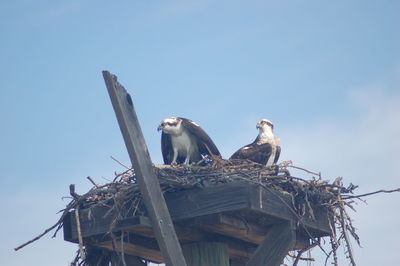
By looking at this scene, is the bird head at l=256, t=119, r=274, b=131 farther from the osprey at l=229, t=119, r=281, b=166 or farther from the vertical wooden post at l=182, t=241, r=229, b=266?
the vertical wooden post at l=182, t=241, r=229, b=266

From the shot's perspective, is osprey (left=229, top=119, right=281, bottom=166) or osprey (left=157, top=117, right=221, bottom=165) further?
osprey (left=157, top=117, right=221, bottom=165)

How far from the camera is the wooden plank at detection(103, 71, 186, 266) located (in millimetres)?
4148

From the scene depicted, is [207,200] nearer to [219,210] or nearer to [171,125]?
[219,210]

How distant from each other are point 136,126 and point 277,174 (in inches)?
66.2

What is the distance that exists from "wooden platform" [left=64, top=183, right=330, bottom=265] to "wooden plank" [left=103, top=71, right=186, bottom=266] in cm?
18

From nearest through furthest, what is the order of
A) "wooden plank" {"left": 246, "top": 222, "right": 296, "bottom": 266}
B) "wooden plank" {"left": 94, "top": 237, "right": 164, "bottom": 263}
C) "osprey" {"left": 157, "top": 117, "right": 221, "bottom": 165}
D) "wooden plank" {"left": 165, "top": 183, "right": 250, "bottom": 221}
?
"wooden plank" {"left": 165, "top": 183, "right": 250, "bottom": 221}, "wooden plank" {"left": 246, "top": 222, "right": 296, "bottom": 266}, "wooden plank" {"left": 94, "top": 237, "right": 164, "bottom": 263}, "osprey" {"left": 157, "top": 117, "right": 221, "bottom": 165}

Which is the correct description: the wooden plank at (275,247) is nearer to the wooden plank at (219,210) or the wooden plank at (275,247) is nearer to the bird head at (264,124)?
the wooden plank at (219,210)

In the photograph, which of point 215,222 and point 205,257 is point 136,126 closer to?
point 215,222

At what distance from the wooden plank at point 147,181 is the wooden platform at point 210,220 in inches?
7.0

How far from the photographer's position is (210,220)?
4602 millimetres

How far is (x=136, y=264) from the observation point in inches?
206

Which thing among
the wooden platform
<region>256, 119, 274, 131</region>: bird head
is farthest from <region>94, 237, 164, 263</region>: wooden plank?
<region>256, 119, 274, 131</region>: bird head

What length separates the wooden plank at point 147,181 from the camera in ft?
13.6

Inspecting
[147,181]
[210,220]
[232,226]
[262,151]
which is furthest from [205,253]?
[262,151]
